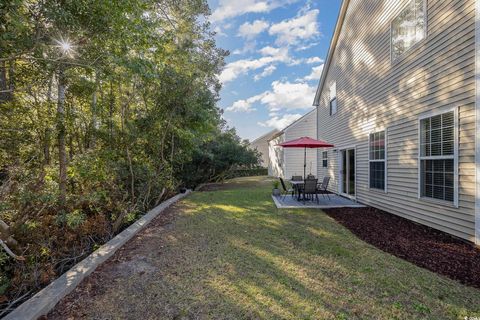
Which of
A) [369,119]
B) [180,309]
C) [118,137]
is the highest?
[369,119]

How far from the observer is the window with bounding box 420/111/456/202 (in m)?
4.75

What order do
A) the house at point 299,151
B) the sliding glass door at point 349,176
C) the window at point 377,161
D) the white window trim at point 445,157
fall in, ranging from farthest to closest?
the house at point 299,151, the sliding glass door at point 349,176, the window at point 377,161, the white window trim at point 445,157

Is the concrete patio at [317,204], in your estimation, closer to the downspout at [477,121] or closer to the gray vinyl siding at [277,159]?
the downspout at [477,121]

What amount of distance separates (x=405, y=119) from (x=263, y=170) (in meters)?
21.7

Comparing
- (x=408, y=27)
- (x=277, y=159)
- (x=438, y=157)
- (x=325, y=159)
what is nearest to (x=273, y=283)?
(x=438, y=157)

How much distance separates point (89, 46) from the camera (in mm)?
4547

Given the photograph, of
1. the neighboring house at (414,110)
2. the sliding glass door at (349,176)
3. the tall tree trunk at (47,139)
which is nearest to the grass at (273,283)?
the neighboring house at (414,110)

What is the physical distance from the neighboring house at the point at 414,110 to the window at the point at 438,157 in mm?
22

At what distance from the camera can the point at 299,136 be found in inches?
719

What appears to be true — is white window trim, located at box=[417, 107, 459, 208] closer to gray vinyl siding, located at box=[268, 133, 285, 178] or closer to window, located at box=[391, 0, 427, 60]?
window, located at box=[391, 0, 427, 60]

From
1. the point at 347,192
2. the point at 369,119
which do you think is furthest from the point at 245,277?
the point at 347,192

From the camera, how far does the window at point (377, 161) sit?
7.27 meters

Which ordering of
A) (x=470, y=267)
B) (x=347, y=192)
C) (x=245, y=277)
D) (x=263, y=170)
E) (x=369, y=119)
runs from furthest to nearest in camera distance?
1. (x=263, y=170)
2. (x=347, y=192)
3. (x=369, y=119)
4. (x=470, y=267)
5. (x=245, y=277)

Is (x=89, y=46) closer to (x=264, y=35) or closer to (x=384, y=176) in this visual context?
(x=384, y=176)
